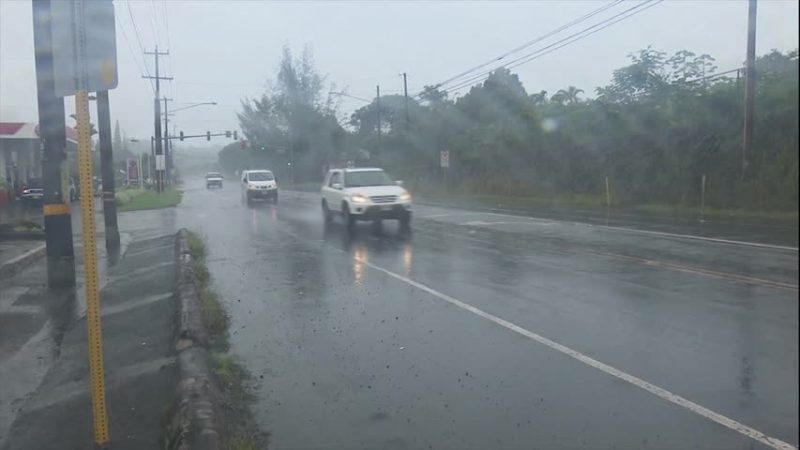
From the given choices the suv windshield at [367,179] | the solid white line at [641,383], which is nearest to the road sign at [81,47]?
the solid white line at [641,383]

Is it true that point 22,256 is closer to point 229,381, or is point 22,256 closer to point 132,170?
point 229,381

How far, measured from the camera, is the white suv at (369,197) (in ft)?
62.8

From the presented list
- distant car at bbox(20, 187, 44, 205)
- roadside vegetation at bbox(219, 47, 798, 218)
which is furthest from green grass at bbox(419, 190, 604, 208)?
distant car at bbox(20, 187, 44, 205)

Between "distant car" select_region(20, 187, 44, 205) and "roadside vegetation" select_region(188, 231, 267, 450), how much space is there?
2801 cm

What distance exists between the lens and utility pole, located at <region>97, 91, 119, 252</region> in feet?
58.1

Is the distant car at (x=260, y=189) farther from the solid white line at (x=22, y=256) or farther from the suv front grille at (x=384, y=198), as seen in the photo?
the solid white line at (x=22, y=256)

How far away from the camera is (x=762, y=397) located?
197 inches

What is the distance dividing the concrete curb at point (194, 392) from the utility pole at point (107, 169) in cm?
947

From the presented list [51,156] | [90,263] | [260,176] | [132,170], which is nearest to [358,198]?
[51,156]

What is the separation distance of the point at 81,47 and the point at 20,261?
10440 millimetres

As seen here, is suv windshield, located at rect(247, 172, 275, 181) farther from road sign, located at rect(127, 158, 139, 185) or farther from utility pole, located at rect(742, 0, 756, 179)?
utility pole, located at rect(742, 0, 756, 179)

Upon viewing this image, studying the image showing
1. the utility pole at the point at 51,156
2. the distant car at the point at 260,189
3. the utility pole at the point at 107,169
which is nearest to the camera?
the utility pole at the point at 51,156

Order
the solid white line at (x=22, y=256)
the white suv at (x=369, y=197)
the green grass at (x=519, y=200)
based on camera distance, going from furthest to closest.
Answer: the green grass at (x=519, y=200) < the white suv at (x=369, y=197) < the solid white line at (x=22, y=256)

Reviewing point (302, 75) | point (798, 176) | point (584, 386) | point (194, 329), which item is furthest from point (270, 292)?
point (302, 75)
